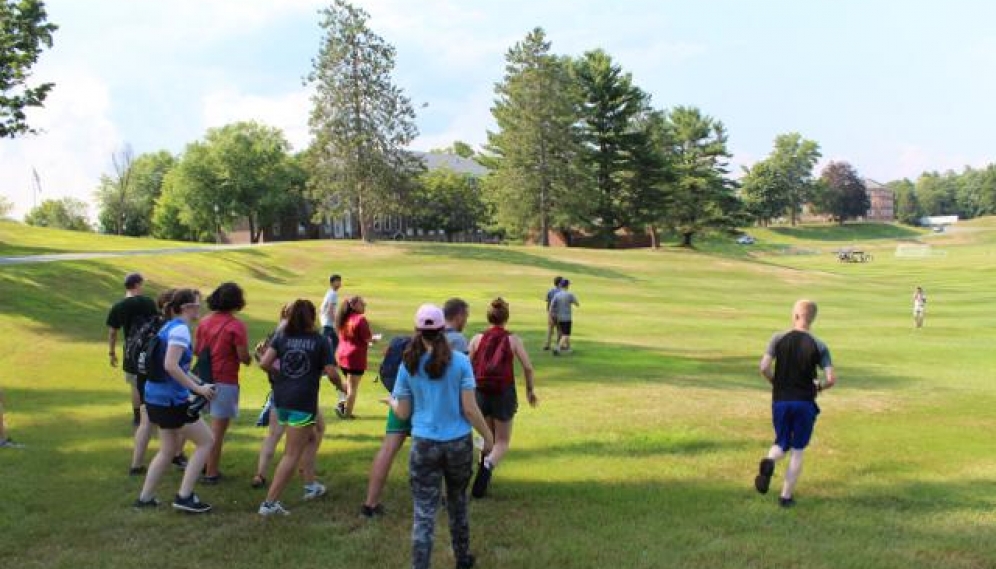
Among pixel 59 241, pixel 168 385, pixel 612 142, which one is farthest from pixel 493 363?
pixel 612 142

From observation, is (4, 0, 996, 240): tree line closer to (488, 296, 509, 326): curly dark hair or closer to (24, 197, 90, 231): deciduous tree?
(24, 197, 90, 231): deciduous tree

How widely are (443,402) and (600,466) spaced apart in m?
3.52

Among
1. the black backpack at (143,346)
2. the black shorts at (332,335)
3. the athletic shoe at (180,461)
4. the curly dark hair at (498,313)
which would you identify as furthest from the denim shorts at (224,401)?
the black shorts at (332,335)

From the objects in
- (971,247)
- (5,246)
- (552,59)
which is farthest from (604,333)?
(971,247)

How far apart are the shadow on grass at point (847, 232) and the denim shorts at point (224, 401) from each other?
131500mm

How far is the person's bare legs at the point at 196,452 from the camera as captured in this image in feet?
23.1

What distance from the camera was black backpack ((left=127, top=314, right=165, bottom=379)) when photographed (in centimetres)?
700

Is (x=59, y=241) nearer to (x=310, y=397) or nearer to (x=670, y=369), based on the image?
(x=670, y=369)

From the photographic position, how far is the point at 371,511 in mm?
6914

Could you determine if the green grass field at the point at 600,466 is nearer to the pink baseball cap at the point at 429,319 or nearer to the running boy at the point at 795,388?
the running boy at the point at 795,388

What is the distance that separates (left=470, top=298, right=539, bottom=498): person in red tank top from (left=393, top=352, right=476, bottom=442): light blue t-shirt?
6.23ft

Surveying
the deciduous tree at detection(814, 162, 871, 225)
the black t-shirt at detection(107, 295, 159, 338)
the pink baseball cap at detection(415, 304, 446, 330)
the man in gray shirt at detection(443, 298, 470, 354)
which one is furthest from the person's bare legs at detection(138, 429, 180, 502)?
the deciduous tree at detection(814, 162, 871, 225)

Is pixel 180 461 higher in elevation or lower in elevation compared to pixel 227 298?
lower

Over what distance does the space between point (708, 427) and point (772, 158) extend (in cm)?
13733
